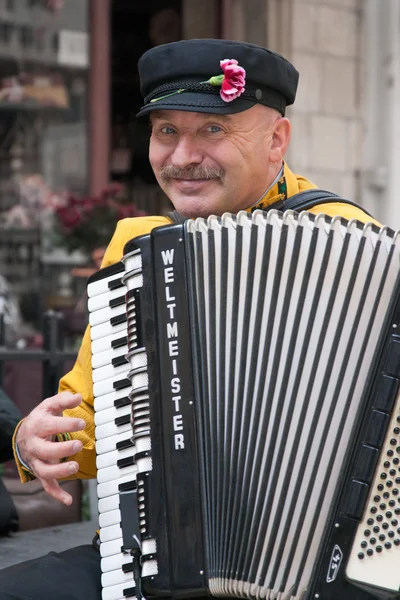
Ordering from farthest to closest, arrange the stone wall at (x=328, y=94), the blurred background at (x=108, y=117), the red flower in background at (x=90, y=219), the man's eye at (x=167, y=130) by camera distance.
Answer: the stone wall at (x=328, y=94)
the blurred background at (x=108, y=117)
the red flower in background at (x=90, y=219)
the man's eye at (x=167, y=130)

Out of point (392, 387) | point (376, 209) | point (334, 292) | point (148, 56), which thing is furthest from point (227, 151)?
point (376, 209)

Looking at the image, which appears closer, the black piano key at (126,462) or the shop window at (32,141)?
the black piano key at (126,462)

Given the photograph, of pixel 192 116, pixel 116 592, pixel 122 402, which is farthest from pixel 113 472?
pixel 192 116

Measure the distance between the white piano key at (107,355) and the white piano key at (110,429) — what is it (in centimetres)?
13

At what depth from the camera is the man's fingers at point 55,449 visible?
7.63 feet

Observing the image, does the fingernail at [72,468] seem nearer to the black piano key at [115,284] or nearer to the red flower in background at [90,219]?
the black piano key at [115,284]

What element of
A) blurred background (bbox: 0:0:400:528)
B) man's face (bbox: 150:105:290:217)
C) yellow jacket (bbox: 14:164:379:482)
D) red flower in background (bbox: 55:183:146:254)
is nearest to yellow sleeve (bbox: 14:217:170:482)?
yellow jacket (bbox: 14:164:379:482)

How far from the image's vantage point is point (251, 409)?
2.25 meters

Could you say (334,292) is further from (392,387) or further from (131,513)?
(131,513)

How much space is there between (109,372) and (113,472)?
0.21m

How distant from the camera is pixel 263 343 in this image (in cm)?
224

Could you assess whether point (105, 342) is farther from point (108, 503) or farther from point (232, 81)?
point (232, 81)

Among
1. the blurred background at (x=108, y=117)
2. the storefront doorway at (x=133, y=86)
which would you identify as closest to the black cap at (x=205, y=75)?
the blurred background at (x=108, y=117)

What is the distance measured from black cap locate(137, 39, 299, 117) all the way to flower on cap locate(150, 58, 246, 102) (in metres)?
0.02
